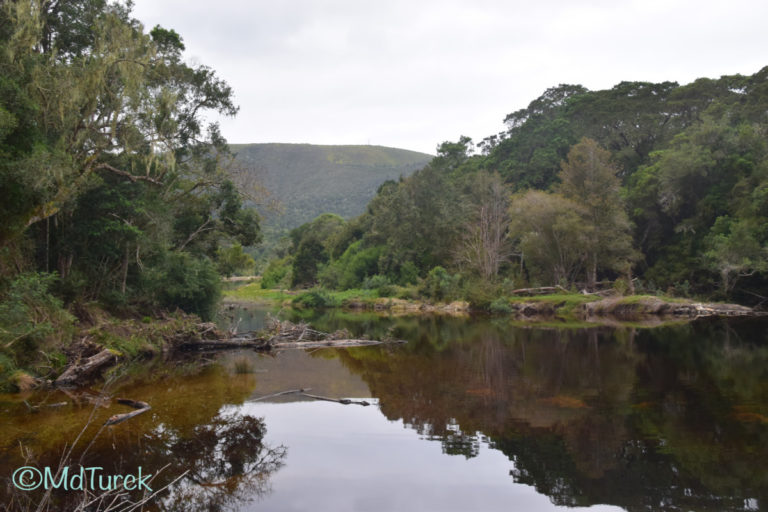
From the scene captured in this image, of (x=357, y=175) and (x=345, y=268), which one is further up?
(x=357, y=175)

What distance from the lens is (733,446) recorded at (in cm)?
673

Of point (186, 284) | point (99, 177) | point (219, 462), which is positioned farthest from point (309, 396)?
point (186, 284)

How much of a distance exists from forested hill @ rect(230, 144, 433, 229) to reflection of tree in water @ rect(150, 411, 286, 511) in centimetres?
10415

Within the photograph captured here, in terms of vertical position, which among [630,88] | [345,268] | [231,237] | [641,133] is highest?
[630,88]

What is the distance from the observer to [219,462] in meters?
6.66

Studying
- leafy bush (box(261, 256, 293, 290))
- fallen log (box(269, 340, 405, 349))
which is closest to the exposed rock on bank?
fallen log (box(269, 340, 405, 349))

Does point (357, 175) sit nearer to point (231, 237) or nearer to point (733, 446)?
point (231, 237)

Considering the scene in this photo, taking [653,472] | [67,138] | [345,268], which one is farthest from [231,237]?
[345,268]

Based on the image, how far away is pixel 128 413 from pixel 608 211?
3537cm

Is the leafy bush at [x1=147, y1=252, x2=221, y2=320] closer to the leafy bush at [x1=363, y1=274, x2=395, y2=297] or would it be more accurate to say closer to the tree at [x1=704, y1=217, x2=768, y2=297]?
the leafy bush at [x1=363, y1=274, x2=395, y2=297]

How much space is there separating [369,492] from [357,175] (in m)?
152

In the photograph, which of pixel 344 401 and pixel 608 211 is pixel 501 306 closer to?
pixel 608 211

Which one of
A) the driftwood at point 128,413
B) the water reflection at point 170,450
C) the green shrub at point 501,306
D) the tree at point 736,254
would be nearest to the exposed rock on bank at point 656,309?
the tree at point 736,254

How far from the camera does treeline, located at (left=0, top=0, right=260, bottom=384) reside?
11422 millimetres
